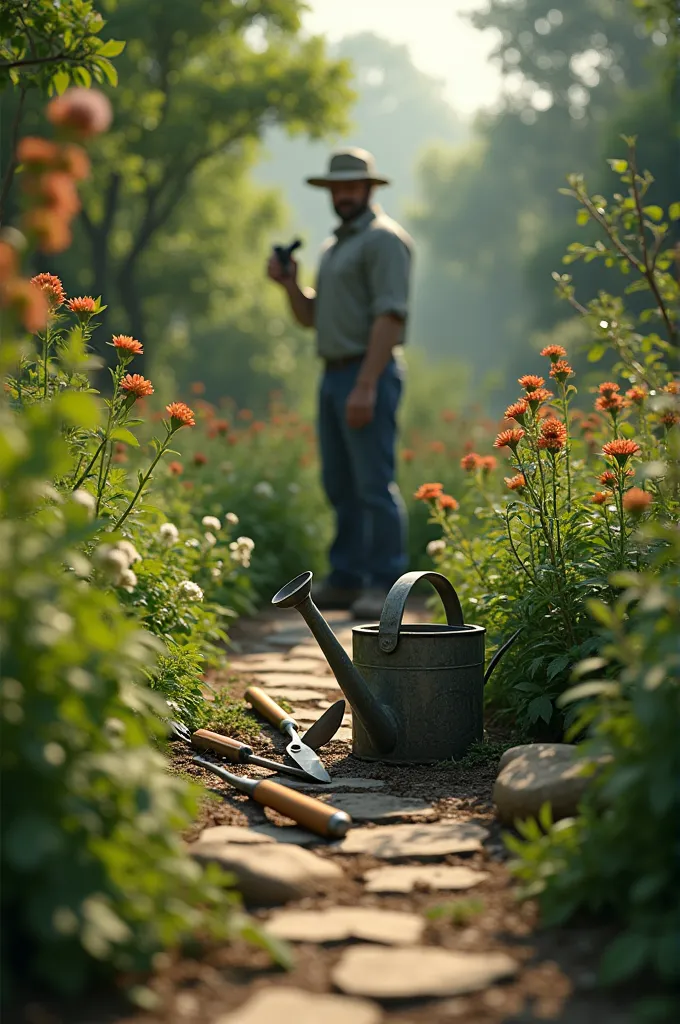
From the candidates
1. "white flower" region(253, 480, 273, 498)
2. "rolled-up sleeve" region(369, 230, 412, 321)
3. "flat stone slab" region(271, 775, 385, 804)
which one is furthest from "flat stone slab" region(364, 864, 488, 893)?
"white flower" region(253, 480, 273, 498)

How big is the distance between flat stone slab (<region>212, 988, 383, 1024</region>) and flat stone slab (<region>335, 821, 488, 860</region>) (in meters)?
0.77

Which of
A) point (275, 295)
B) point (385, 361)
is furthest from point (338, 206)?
point (275, 295)

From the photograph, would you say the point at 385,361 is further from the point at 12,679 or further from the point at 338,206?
the point at 12,679

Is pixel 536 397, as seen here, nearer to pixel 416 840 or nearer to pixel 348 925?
pixel 416 840

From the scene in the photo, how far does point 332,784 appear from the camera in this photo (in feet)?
10.8

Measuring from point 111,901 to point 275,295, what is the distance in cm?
3087

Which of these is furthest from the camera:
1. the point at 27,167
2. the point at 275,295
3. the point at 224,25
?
the point at 275,295

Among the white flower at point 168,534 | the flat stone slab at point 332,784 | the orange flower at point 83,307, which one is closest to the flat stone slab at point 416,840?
the flat stone slab at point 332,784

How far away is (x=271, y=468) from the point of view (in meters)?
8.57

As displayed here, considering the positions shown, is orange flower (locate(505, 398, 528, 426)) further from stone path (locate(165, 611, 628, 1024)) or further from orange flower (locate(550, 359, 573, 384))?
stone path (locate(165, 611, 628, 1024))

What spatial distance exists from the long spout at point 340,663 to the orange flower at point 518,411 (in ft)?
2.54

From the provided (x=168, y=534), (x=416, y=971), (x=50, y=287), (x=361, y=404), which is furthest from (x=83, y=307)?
(x=361, y=404)

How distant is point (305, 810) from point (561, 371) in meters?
1.60

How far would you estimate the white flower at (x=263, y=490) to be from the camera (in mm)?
7208
